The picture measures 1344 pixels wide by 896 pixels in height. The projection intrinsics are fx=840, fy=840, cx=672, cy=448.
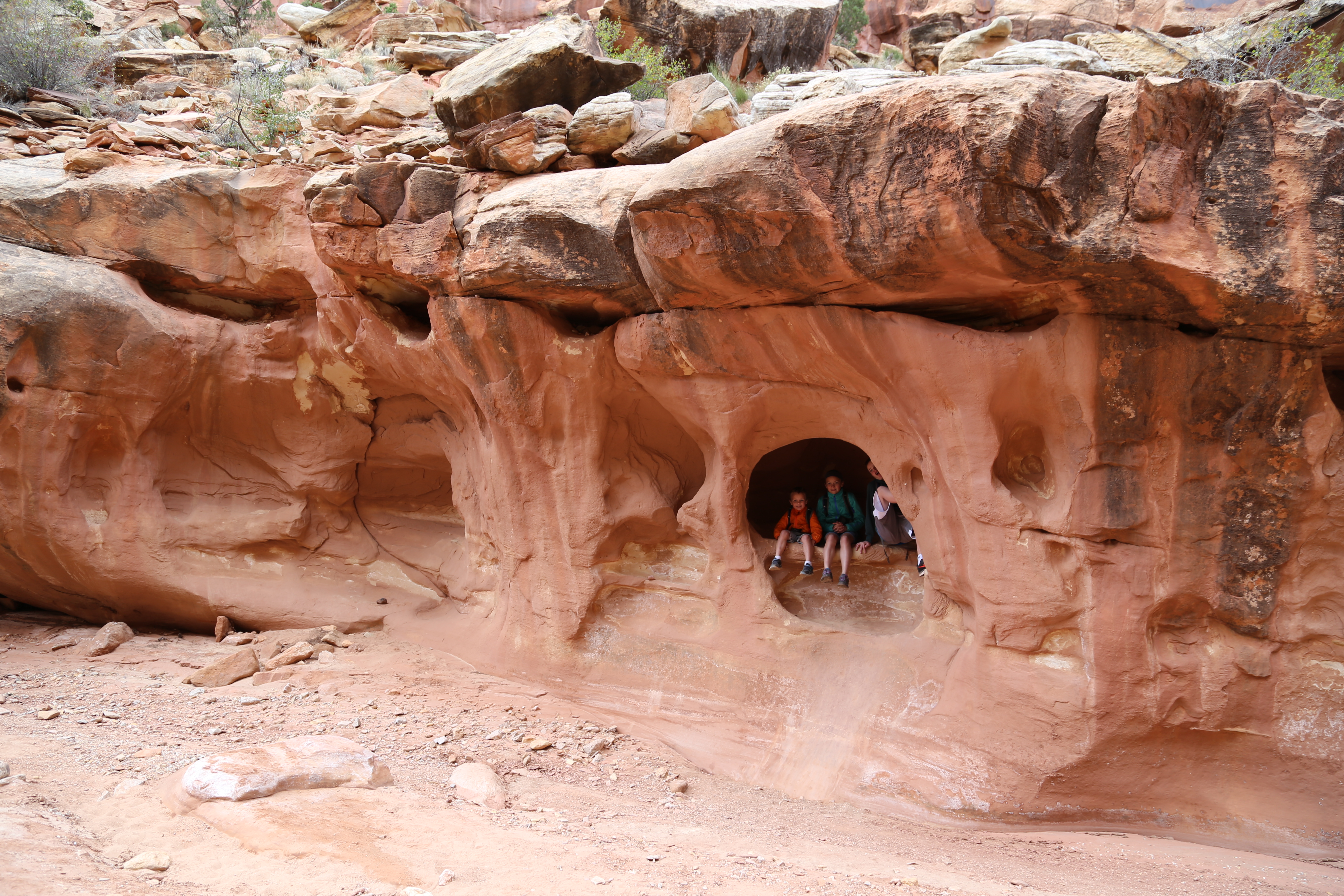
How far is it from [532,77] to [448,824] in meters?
5.60

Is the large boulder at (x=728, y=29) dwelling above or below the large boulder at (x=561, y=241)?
above

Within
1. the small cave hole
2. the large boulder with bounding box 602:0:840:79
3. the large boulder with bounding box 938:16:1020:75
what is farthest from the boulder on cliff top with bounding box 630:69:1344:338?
the large boulder with bounding box 602:0:840:79

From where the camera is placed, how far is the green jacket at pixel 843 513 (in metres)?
6.50

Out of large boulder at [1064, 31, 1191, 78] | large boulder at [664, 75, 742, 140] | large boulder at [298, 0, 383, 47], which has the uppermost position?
large boulder at [298, 0, 383, 47]

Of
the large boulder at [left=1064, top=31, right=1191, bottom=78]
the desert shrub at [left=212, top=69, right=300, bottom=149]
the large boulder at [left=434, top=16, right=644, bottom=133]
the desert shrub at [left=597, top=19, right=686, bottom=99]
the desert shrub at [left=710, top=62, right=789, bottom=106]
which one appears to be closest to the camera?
the large boulder at [left=434, top=16, right=644, bottom=133]

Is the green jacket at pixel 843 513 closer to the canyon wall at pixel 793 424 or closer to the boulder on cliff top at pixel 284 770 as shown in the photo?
A: the canyon wall at pixel 793 424

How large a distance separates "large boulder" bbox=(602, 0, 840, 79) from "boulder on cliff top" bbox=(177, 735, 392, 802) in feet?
30.5

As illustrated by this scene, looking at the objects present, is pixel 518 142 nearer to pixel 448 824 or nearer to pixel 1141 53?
pixel 448 824

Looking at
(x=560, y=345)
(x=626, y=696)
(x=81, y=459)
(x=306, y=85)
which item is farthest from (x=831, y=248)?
(x=306, y=85)

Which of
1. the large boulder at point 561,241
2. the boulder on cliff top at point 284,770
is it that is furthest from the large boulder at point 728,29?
the boulder on cliff top at point 284,770

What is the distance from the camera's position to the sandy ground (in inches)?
131

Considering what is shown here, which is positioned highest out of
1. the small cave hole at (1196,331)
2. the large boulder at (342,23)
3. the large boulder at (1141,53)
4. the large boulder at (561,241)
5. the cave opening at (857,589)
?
the large boulder at (342,23)

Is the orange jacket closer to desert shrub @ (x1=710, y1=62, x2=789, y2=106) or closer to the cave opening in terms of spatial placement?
the cave opening

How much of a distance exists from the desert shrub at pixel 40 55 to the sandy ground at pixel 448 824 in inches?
255
